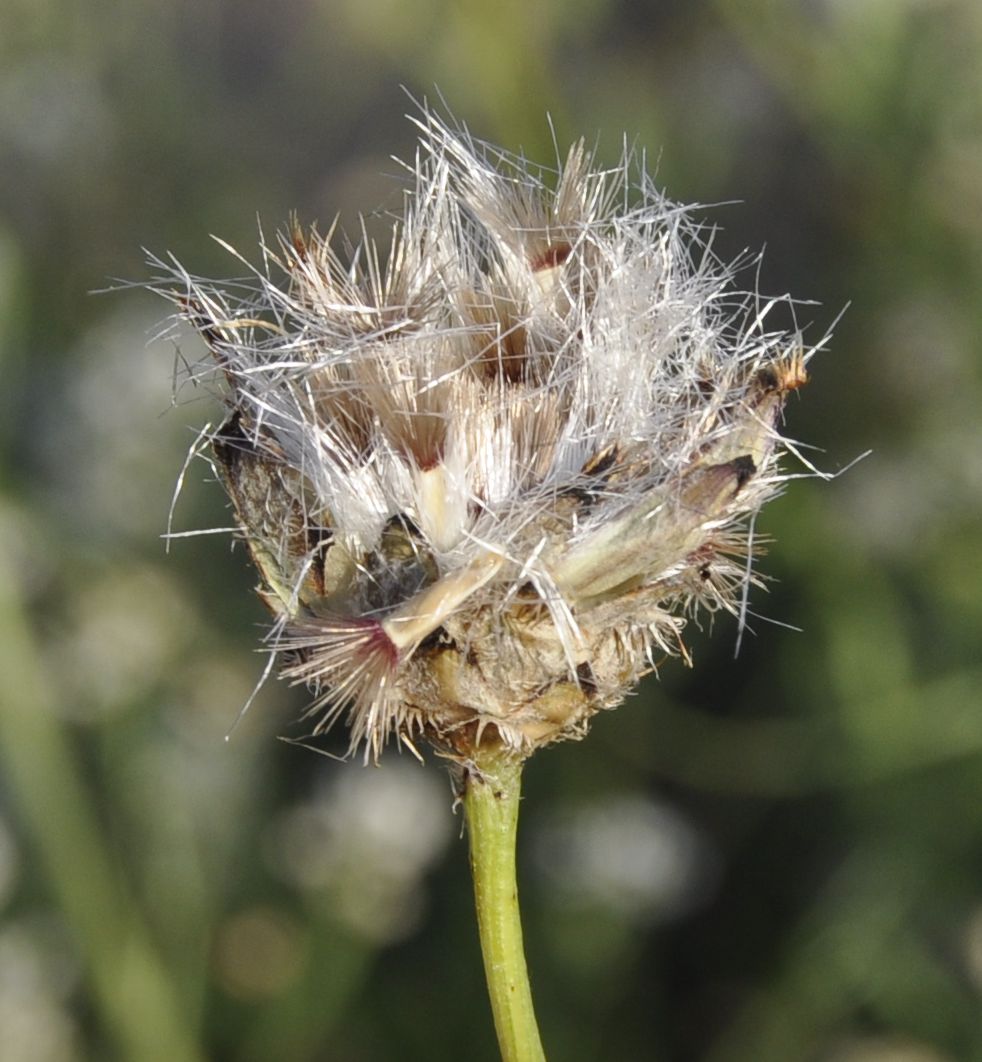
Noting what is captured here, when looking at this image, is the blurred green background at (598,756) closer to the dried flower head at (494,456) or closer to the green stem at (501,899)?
the dried flower head at (494,456)

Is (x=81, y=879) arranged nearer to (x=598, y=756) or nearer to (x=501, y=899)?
(x=598, y=756)

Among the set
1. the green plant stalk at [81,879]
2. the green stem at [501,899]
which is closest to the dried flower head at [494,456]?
the green stem at [501,899]

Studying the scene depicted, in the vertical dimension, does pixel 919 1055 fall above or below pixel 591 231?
below

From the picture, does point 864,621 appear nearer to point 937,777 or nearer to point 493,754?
point 937,777

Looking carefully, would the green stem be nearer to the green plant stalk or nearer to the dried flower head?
the dried flower head

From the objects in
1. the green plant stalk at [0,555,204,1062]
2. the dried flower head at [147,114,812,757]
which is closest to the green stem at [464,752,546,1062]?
the dried flower head at [147,114,812,757]

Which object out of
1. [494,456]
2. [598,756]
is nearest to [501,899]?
[494,456]

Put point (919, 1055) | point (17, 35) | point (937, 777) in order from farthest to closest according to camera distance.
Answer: point (17, 35)
point (937, 777)
point (919, 1055)

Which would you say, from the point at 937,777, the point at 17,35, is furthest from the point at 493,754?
the point at 17,35
